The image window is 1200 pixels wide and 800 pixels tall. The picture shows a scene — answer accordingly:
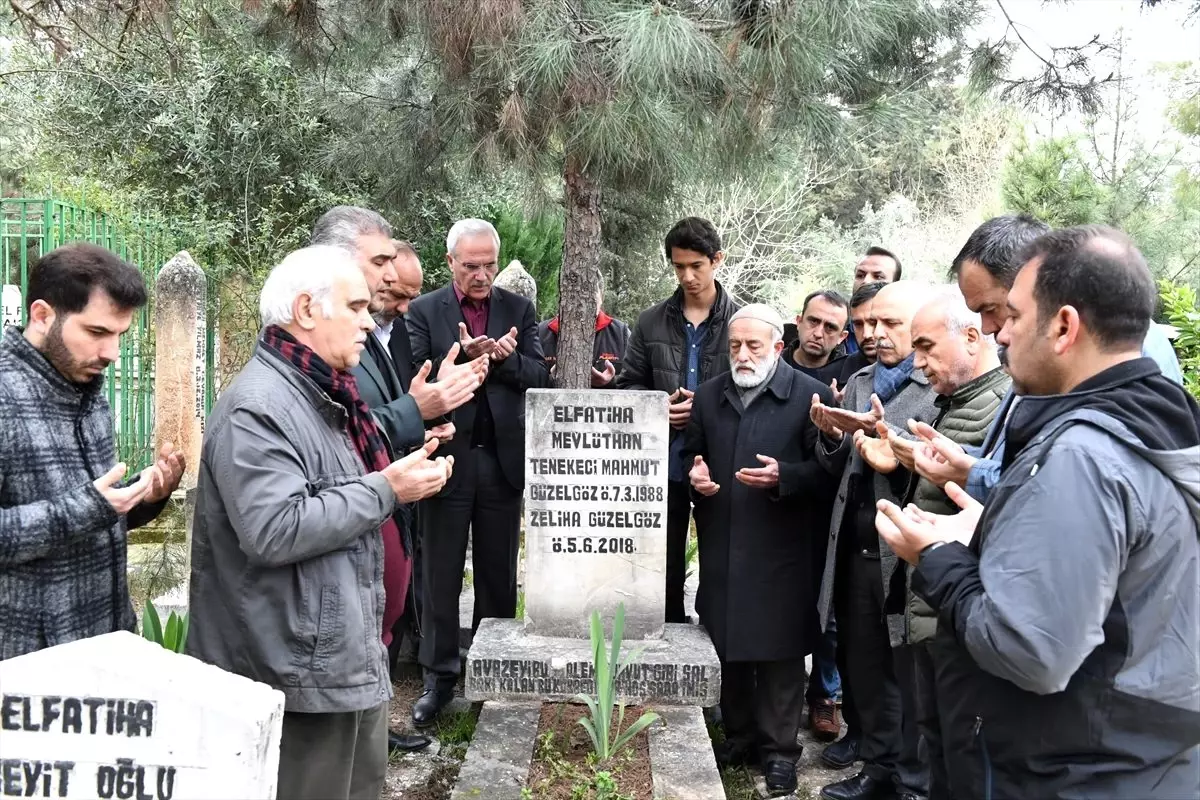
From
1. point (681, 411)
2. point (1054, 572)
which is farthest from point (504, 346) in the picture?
point (1054, 572)

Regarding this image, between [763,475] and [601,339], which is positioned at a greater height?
[601,339]

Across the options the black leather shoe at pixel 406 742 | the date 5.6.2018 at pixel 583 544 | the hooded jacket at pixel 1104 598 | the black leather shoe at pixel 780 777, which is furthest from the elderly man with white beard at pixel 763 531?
the hooded jacket at pixel 1104 598

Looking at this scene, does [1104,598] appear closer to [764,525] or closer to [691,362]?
[764,525]

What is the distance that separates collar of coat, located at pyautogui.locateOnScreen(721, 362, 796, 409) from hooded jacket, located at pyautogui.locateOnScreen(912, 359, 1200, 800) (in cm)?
222

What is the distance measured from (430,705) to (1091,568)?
330cm

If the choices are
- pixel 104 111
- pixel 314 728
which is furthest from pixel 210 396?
pixel 314 728

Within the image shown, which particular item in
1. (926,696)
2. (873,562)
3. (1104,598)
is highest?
(1104,598)

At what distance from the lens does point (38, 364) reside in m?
2.44

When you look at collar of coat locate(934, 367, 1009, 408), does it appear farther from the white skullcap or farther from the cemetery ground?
the cemetery ground

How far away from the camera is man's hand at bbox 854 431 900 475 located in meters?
3.18

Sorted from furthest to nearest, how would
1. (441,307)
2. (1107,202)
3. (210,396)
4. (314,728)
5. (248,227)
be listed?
(1107,202) → (248,227) → (210,396) → (441,307) → (314,728)

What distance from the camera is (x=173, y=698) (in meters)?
1.85

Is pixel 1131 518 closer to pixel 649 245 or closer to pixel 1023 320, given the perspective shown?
pixel 1023 320

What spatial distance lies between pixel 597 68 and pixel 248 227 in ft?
18.2
